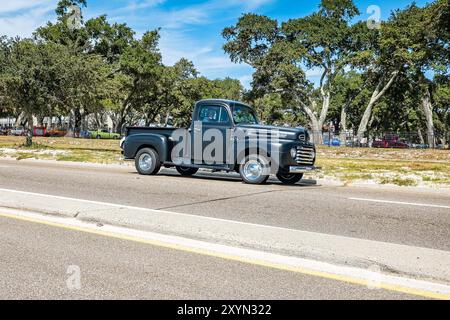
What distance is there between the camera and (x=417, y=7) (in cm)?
4134

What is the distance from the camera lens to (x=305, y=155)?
12977 mm

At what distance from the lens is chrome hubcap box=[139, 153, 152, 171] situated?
1457 cm

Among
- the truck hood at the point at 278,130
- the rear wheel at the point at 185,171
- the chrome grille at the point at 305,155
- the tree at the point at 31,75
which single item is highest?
the tree at the point at 31,75

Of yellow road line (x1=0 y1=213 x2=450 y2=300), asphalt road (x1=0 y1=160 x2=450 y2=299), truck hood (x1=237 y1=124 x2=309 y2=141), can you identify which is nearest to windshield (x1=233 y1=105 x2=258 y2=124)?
truck hood (x1=237 y1=124 x2=309 y2=141)

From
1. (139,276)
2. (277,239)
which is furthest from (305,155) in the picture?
(139,276)

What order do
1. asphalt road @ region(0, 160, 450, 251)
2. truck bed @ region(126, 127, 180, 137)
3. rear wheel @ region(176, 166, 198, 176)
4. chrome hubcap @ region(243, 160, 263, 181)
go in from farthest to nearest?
1. rear wheel @ region(176, 166, 198, 176)
2. truck bed @ region(126, 127, 180, 137)
3. chrome hubcap @ region(243, 160, 263, 181)
4. asphalt road @ region(0, 160, 450, 251)

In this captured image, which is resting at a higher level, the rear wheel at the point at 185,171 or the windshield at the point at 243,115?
the windshield at the point at 243,115

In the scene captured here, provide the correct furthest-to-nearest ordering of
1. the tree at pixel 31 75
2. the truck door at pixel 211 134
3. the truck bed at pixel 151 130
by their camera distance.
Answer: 1. the tree at pixel 31 75
2. the truck bed at pixel 151 130
3. the truck door at pixel 211 134

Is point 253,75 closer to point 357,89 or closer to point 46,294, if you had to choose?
point 357,89

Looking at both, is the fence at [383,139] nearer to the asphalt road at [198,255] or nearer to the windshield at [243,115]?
the windshield at [243,115]

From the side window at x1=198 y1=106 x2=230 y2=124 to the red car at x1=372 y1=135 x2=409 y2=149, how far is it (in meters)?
33.8

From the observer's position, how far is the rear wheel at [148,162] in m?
14.4

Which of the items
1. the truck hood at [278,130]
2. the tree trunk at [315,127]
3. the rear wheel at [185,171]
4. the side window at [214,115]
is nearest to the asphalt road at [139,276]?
the truck hood at [278,130]

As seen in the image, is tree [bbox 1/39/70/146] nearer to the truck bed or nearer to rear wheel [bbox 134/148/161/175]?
the truck bed
